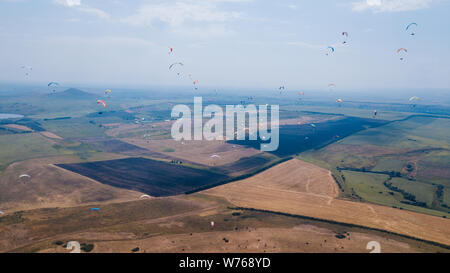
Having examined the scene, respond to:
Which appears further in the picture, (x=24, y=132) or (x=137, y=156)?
(x=24, y=132)

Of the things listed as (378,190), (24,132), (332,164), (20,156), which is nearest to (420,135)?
(332,164)

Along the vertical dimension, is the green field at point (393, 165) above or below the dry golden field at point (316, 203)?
above

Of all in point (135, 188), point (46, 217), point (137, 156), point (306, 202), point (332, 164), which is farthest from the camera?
point (137, 156)

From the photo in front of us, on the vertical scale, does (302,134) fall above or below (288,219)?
above

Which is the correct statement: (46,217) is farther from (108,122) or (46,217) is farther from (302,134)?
(108,122)

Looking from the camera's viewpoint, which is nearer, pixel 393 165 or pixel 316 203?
pixel 316 203

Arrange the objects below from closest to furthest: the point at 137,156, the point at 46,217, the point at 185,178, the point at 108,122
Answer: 1. the point at 46,217
2. the point at 185,178
3. the point at 137,156
4. the point at 108,122

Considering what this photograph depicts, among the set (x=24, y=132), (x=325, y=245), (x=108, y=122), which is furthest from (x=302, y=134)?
(x=24, y=132)

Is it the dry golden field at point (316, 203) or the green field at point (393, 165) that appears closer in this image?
the dry golden field at point (316, 203)

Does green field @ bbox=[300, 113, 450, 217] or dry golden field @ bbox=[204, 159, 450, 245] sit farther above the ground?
green field @ bbox=[300, 113, 450, 217]

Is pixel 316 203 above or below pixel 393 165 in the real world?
below

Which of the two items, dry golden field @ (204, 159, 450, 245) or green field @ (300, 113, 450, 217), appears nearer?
dry golden field @ (204, 159, 450, 245)
